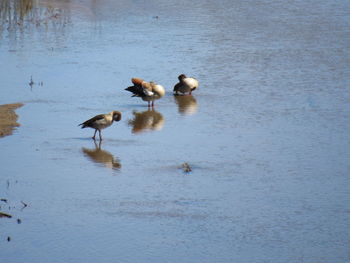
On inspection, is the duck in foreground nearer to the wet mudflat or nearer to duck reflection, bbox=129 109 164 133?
the wet mudflat

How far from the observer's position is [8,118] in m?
14.8

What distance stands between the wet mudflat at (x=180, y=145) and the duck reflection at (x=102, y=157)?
5 cm

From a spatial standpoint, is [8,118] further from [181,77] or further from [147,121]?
[181,77]

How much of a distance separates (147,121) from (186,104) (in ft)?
4.82

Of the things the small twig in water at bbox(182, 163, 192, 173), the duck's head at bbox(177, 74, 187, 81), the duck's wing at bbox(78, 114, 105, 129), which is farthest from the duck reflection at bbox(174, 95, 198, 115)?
the small twig in water at bbox(182, 163, 192, 173)

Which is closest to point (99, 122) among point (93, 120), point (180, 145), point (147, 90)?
point (93, 120)

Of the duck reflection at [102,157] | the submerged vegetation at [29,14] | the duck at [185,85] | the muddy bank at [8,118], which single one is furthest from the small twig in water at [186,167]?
the submerged vegetation at [29,14]

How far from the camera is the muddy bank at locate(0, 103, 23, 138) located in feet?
46.0

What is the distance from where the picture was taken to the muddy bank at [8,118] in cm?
1403

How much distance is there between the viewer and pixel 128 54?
2061 cm

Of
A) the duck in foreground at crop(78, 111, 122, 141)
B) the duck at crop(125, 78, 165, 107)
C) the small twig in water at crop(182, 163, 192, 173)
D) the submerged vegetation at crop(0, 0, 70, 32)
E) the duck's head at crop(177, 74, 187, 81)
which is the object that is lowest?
the small twig in water at crop(182, 163, 192, 173)

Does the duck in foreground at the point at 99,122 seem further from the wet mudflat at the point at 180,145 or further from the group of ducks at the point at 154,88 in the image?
the group of ducks at the point at 154,88

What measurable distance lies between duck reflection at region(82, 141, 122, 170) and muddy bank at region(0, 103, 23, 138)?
64.2 inches

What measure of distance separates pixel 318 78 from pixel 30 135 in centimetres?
700
